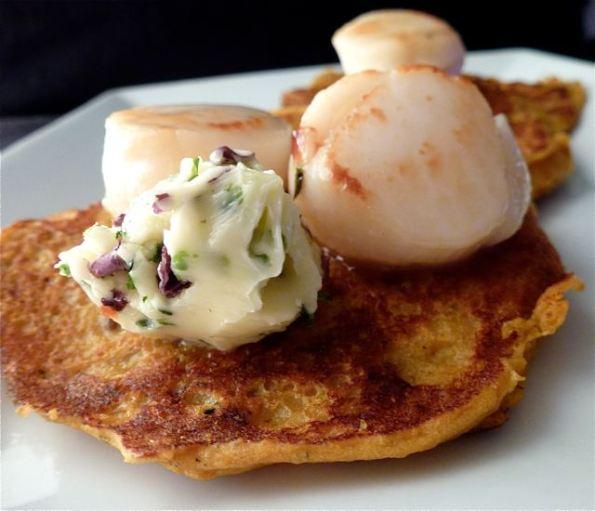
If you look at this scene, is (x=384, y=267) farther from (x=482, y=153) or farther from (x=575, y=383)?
(x=575, y=383)

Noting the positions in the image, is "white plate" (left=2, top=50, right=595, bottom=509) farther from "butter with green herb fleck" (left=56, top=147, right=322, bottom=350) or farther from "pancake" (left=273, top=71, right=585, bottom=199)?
"pancake" (left=273, top=71, right=585, bottom=199)

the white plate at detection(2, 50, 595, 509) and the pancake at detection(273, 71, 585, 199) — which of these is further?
the pancake at detection(273, 71, 585, 199)

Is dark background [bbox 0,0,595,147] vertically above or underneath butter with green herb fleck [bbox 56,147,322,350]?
underneath

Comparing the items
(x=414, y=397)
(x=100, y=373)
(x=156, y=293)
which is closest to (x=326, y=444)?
(x=414, y=397)

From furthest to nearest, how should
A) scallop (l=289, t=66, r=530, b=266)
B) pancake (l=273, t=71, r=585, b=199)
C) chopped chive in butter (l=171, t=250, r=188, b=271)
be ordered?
1. pancake (l=273, t=71, r=585, b=199)
2. scallop (l=289, t=66, r=530, b=266)
3. chopped chive in butter (l=171, t=250, r=188, b=271)

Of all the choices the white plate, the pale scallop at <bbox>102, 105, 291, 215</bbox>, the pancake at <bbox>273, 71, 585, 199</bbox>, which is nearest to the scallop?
the pale scallop at <bbox>102, 105, 291, 215</bbox>

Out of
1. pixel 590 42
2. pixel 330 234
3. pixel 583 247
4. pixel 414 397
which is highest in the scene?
pixel 330 234

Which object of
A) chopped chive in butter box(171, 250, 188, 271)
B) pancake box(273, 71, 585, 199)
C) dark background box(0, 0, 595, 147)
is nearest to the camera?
chopped chive in butter box(171, 250, 188, 271)
